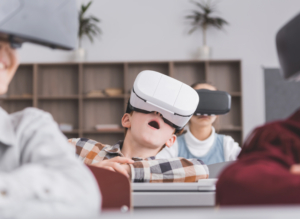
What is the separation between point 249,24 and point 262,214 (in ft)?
13.8

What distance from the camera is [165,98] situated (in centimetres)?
121

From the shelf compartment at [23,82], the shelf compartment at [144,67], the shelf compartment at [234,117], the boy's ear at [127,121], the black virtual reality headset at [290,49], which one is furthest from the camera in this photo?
the shelf compartment at [23,82]

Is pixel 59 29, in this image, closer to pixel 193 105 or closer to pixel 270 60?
pixel 193 105

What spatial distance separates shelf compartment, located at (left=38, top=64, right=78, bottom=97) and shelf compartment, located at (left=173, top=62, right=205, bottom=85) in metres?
1.26

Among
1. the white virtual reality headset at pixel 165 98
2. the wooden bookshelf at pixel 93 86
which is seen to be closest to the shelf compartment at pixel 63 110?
the wooden bookshelf at pixel 93 86

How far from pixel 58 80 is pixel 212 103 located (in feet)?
10.1

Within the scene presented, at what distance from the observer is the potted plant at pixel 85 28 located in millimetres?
4109

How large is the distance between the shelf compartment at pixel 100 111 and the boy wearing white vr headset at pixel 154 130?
2.78 meters

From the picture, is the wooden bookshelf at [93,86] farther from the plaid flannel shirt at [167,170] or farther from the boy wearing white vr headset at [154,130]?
the plaid flannel shirt at [167,170]

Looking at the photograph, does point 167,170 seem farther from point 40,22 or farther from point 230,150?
point 230,150

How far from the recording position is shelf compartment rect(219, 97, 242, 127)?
4043mm

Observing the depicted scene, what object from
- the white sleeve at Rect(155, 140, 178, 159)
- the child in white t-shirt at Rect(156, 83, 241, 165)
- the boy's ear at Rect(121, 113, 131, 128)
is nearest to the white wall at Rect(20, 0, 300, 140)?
the child in white t-shirt at Rect(156, 83, 241, 165)

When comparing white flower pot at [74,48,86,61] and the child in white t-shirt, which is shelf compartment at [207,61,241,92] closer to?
white flower pot at [74,48,86,61]

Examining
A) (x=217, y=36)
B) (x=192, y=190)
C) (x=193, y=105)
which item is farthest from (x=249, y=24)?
(x=192, y=190)
